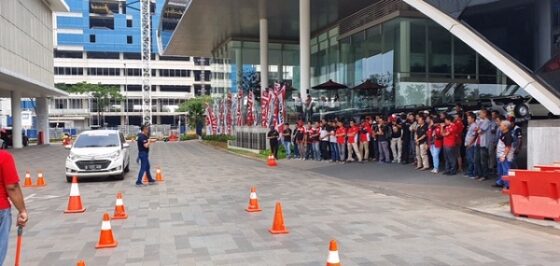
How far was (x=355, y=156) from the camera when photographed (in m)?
19.9

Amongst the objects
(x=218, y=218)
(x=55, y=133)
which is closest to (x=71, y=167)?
(x=218, y=218)

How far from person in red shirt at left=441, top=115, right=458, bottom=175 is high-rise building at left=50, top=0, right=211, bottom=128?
8369cm

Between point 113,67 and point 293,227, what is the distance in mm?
93308

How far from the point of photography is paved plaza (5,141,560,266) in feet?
22.4

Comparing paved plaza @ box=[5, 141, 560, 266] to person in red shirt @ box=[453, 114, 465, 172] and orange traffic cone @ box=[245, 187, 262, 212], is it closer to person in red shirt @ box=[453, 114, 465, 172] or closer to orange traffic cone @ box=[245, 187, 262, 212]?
orange traffic cone @ box=[245, 187, 262, 212]

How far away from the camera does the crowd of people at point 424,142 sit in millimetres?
12820

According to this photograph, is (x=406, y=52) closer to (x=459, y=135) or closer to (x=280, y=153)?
(x=280, y=153)

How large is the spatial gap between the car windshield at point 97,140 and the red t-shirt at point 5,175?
11967 mm

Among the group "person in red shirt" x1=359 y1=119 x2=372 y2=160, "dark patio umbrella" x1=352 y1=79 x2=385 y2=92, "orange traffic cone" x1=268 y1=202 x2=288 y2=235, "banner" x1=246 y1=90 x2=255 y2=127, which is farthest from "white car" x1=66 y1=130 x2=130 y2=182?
"banner" x1=246 y1=90 x2=255 y2=127

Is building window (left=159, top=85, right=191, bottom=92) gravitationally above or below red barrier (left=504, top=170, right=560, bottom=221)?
above

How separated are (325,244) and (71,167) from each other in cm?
1106

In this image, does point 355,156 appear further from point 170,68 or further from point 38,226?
point 170,68

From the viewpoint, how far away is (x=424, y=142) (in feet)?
51.3

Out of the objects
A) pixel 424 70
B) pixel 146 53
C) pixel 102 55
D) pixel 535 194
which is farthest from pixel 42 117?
pixel 535 194
